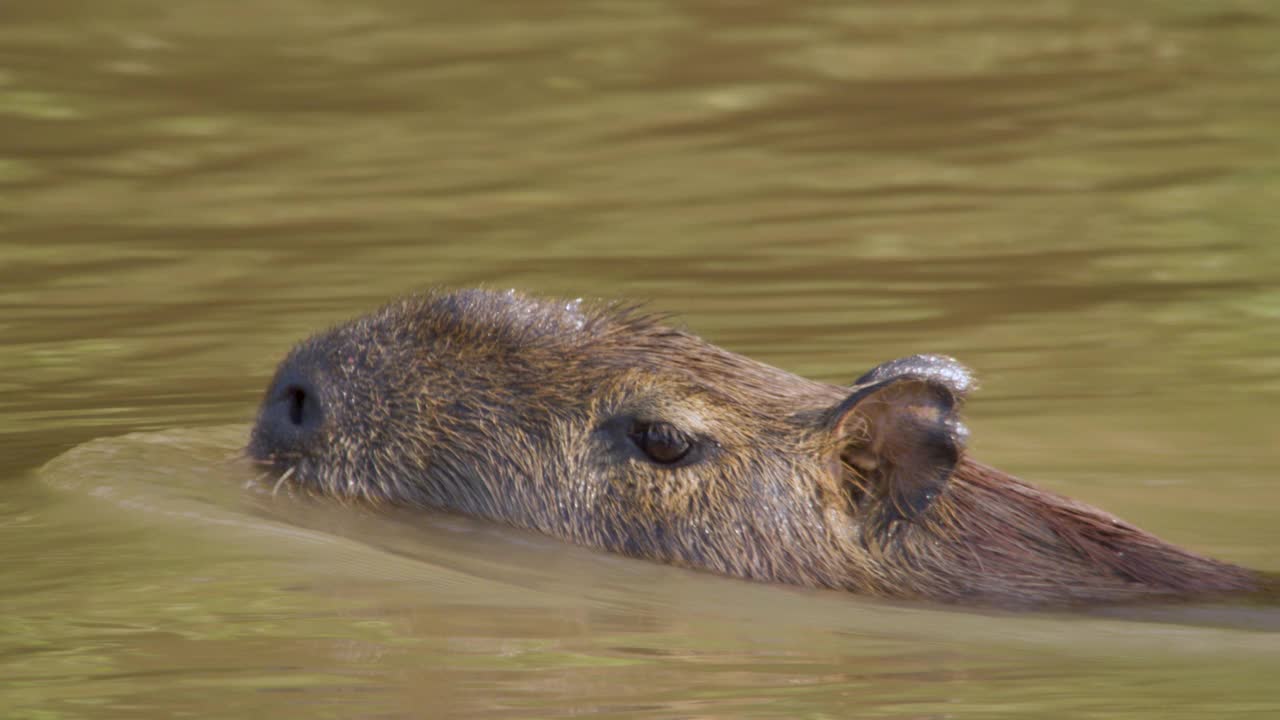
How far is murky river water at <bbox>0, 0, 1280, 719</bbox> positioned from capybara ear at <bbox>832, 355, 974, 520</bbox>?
30 centimetres

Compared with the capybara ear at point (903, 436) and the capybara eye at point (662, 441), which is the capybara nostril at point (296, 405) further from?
the capybara ear at point (903, 436)

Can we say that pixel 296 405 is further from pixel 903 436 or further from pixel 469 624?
pixel 903 436

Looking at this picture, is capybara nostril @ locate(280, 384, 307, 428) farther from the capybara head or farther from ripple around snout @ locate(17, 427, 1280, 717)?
ripple around snout @ locate(17, 427, 1280, 717)

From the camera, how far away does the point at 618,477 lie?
19.3ft


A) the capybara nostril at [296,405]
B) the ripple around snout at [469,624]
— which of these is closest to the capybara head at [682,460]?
the capybara nostril at [296,405]

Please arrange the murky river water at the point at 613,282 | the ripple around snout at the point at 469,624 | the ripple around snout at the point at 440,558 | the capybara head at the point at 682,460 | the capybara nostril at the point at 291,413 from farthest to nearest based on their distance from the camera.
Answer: the capybara nostril at the point at 291,413, the capybara head at the point at 682,460, the ripple around snout at the point at 440,558, the murky river water at the point at 613,282, the ripple around snout at the point at 469,624

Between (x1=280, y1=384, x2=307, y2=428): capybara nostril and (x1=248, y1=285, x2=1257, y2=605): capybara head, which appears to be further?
(x1=280, y1=384, x2=307, y2=428): capybara nostril

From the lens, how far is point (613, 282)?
375 inches

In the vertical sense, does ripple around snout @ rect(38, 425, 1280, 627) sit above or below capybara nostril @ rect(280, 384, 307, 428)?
below

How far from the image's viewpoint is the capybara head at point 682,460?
19.1 feet

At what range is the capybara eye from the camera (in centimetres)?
583

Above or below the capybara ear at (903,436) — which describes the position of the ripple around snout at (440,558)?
below

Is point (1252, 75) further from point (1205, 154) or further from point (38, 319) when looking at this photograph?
point (38, 319)

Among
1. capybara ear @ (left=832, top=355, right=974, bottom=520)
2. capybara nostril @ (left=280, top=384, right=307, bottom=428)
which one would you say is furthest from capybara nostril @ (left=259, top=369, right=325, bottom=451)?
capybara ear @ (left=832, top=355, right=974, bottom=520)
